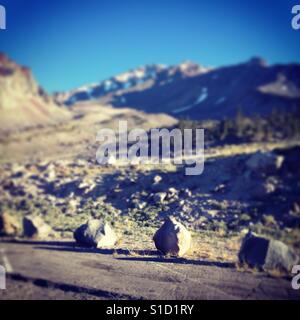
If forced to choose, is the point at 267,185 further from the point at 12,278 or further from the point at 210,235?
the point at 12,278

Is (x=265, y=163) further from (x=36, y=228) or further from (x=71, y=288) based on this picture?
(x=36, y=228)

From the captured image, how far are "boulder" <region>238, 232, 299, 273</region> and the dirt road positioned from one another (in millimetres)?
186

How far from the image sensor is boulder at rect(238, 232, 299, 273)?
4625 mm

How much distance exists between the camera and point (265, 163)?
10.2 meters

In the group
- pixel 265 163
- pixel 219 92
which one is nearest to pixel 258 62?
pixel 219 92

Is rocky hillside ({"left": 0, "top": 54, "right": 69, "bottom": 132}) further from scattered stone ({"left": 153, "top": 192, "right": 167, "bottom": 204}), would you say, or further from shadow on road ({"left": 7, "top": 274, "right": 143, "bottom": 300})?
scattered stone ({"left": 153, "top": 192, "right": 167, "bottom": 204})

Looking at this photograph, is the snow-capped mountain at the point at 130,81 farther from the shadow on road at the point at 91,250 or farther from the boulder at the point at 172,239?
the boulder at the point at 172,239

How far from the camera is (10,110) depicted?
46750 millimetres

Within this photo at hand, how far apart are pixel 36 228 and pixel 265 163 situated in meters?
7.66

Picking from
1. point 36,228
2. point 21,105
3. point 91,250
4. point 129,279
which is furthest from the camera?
point 21,105

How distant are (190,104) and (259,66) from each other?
25.8 m

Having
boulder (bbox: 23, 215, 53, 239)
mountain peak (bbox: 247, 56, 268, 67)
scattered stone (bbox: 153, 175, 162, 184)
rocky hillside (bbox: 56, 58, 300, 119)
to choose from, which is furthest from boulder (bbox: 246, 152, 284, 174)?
mountain peak (bbox: 247, 56, 268, 67)

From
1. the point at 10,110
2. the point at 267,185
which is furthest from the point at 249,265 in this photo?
the point at 10,110

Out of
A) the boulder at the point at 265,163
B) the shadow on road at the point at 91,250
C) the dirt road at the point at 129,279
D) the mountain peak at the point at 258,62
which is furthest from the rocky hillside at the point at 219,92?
the dirt road at the point at 129,279
